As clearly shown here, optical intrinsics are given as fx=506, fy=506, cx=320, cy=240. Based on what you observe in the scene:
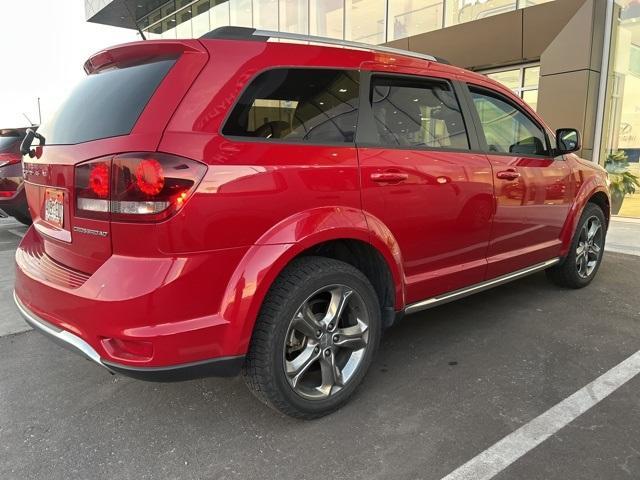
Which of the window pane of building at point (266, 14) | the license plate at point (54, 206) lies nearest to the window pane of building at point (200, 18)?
the window pane of building at point (266, 14)

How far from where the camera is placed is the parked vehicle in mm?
7020

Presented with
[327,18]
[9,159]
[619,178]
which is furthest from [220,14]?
[619,178]

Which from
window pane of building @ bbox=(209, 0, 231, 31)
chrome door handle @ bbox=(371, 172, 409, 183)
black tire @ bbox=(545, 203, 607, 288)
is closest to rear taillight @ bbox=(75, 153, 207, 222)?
chrome door handle @ bbox=(371, 172, 409, 183)

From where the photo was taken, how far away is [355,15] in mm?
12719

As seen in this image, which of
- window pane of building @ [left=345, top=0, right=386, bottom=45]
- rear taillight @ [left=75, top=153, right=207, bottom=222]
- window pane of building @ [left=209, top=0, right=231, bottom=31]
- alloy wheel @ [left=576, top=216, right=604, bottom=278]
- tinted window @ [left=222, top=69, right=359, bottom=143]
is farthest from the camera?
window pane of building @ [left=209, top=0, right=231, bottom=31]

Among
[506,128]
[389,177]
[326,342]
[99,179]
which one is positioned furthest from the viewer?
[506,128]

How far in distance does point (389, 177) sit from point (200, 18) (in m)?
18.9

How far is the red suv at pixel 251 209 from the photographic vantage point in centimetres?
203

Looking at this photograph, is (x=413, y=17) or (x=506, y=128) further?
(x=413, y=17)

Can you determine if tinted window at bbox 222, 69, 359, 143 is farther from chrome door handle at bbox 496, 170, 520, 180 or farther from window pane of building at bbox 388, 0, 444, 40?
window pane of building at bbox 388, 0, 444, 40

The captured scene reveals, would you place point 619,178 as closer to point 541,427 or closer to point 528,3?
point 528,3

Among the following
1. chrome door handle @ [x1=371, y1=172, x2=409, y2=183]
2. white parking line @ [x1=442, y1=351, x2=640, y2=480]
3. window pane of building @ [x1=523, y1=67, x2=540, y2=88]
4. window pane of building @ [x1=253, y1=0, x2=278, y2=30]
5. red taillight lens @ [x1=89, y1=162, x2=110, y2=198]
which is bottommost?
white parking line @ [x1=442, y1=351, x2=640, y2=480]

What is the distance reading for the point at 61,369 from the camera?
10.4ft

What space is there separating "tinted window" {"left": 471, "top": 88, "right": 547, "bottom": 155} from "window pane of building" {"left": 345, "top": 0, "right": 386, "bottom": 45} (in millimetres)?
9084
